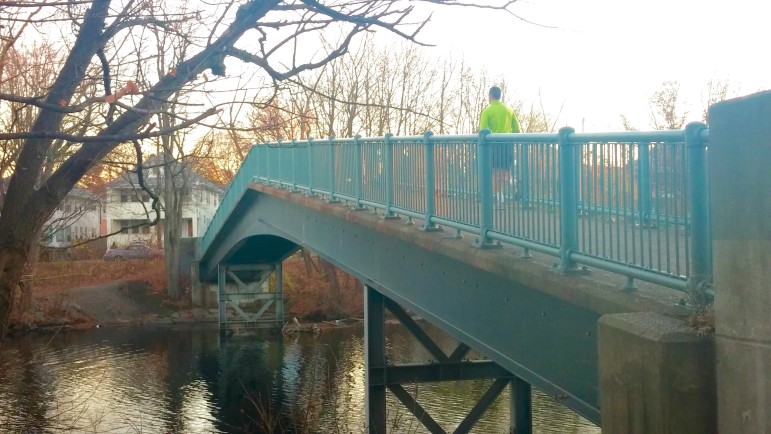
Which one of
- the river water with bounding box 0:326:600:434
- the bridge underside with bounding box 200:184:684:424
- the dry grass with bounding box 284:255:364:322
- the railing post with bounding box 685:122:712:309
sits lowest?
the river water with bounding box 0:326:600:434

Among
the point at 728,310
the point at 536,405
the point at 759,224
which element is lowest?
the point at 536,405

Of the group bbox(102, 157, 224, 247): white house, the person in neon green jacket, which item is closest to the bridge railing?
the person in neon green jacket

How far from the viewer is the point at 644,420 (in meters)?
4.29

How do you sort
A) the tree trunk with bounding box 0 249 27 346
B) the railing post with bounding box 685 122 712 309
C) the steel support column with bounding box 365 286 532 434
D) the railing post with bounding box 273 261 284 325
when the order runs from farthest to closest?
the railing post with bounding box 273 261 284 325 → the steel support column with bounding box 365 286 532 434 → the tree trunk with bounding box 0 249 27 346 → the railing post with bounding box 685 122 712 309

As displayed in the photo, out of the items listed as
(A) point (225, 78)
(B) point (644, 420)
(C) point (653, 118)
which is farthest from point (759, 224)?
(C) point (653, 118)

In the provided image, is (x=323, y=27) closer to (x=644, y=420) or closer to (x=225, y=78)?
(x=225, y=78)

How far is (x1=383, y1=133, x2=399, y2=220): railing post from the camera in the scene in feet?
37.7

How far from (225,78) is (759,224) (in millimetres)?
3684

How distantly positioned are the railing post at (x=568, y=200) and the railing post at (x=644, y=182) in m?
0.98

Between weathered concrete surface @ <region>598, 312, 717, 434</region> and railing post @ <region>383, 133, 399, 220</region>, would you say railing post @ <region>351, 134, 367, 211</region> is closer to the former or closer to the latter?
railing post @ <region>383, 133, 399, 220</region>

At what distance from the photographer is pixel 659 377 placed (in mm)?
4125

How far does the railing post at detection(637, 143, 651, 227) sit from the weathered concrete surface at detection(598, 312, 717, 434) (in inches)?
40.4

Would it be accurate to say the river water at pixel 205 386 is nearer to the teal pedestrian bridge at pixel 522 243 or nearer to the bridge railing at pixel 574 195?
the teal pedestrian bridge at pixel 522 243

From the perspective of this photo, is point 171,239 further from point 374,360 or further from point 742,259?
point 742,259
